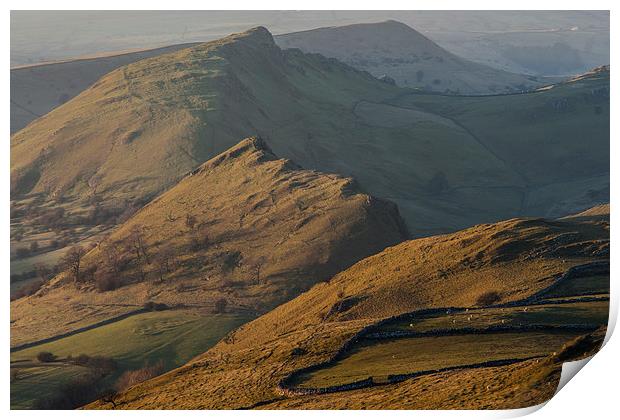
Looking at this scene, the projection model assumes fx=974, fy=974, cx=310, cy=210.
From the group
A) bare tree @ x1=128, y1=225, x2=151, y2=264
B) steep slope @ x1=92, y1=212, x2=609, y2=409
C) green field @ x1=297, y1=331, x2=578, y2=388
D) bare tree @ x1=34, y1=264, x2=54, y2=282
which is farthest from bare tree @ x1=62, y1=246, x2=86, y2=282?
green field @ x1=297, y1=331, x2=578, y2=388

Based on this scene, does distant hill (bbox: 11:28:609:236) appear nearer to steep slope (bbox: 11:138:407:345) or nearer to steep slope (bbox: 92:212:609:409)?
steep slope (bbox: 11:138:407:345)

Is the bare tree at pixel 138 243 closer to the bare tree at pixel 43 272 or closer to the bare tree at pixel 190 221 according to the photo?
the bare tree at pixel 190 221

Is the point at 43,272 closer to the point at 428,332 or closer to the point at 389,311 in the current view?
the point at 389,311

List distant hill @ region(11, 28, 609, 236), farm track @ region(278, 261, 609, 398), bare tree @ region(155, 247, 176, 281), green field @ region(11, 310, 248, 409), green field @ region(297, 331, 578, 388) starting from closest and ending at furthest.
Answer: farm track @ region(278, 261, 609, 398)
green field @ region(297, 331, 578, 388)
green field @ region(11, 310, 248, 409)
bare tree @ region(155, 247, 176, 281)
distant hill @ region(11, 28, 609, 236)

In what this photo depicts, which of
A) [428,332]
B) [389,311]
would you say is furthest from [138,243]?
[428,332]
